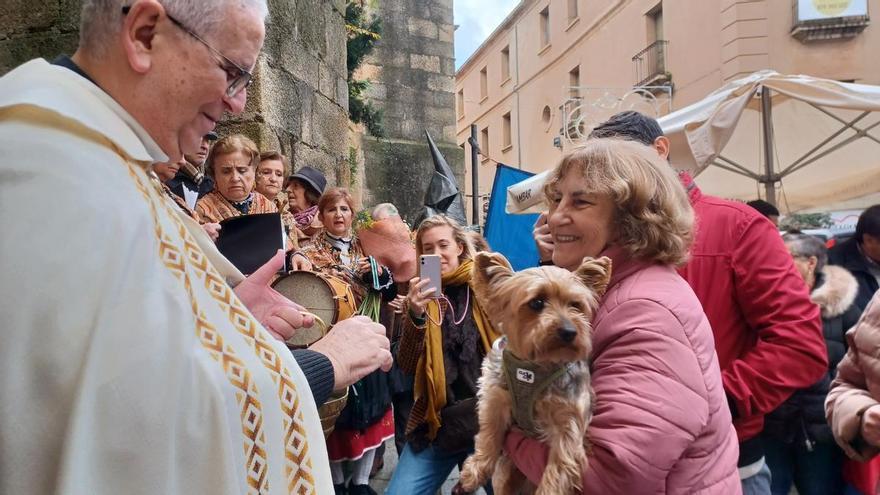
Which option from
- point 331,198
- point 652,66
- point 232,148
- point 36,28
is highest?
point 652,66

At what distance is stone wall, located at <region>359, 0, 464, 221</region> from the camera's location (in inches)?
396

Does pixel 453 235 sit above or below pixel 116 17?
below

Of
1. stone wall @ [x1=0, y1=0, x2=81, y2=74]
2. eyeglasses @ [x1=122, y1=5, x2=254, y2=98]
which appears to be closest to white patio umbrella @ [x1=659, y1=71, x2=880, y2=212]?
stone wall @ [x1=0, y1=0, x2=81, y2=74]

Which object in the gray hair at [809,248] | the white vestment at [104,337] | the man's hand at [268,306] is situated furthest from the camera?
the gray hair at [809,248]

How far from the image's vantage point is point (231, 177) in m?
3.84

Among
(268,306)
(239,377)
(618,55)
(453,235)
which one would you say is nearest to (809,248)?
(453,235)

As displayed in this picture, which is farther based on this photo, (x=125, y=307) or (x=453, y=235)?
(x=453, y=235)

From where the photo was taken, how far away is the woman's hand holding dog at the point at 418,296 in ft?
10.3

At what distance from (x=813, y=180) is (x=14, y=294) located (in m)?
10.6

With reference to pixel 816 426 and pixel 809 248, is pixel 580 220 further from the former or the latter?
pixel 809 248

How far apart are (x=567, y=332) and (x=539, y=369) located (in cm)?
19

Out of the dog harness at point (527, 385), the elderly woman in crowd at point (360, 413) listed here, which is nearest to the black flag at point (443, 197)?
the elderly woman in crowd at point (360, 413)

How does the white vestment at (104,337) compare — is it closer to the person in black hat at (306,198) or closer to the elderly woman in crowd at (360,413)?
the elderly woman in crowd at (360,413)

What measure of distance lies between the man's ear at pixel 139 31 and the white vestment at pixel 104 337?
106 millimetres
